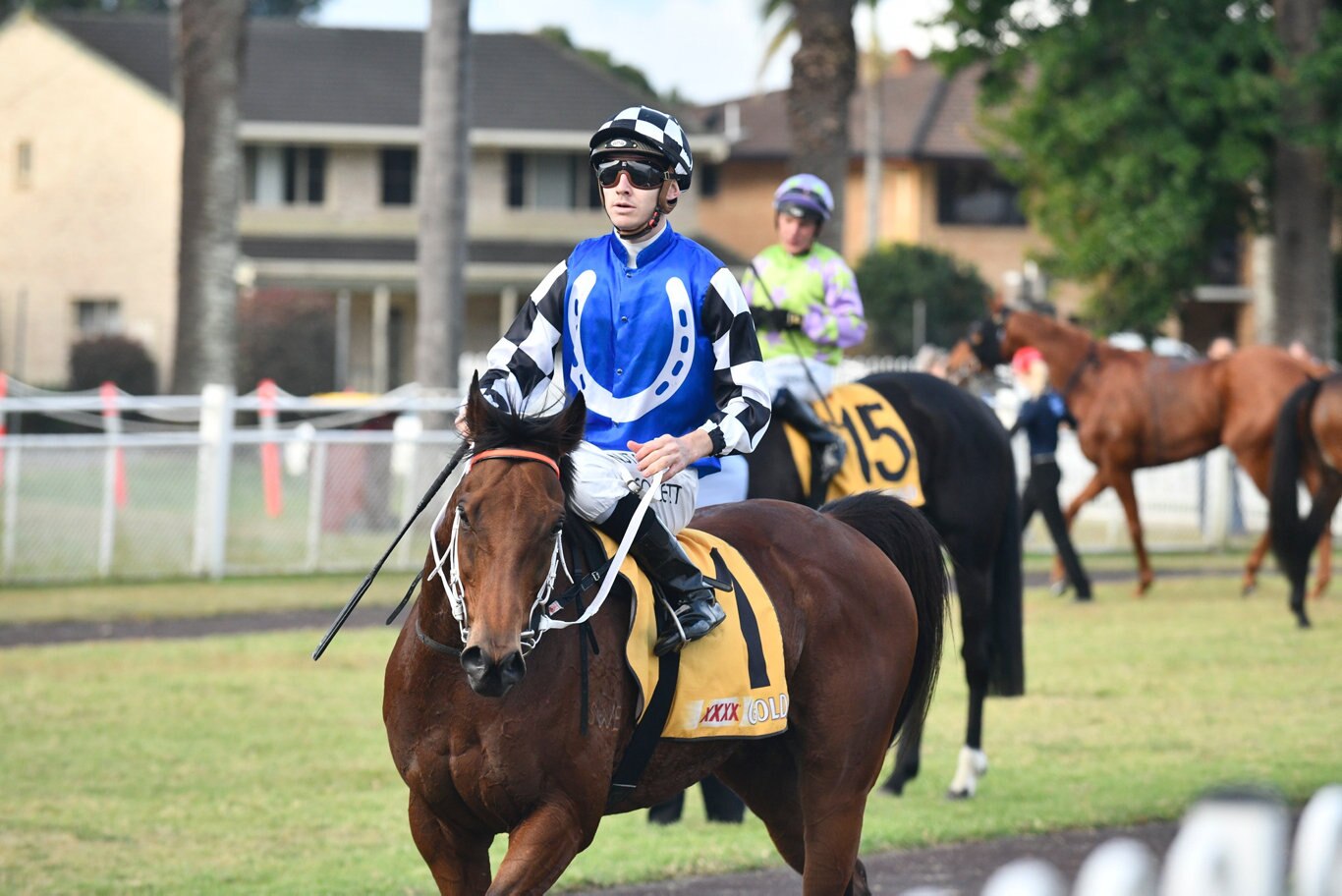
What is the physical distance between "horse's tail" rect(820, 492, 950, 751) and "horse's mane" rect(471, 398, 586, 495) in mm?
1349

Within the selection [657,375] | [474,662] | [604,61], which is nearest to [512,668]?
[474,662]

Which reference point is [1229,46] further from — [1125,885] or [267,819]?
[1125,885]

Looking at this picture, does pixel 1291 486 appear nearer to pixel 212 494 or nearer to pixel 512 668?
pixel 212 494

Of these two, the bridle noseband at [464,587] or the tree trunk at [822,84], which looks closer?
the bridle noseband at [464,587]

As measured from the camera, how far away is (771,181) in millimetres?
42125

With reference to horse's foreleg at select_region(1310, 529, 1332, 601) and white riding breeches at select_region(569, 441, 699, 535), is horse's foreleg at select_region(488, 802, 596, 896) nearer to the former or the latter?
white riding breeches at select_region(569, 441, 699, 535)

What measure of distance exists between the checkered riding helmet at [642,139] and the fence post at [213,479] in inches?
414

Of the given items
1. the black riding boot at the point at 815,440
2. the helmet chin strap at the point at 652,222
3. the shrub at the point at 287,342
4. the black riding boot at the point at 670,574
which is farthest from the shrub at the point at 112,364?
the black riding boot at the point at 670,574

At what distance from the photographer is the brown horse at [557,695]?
3855 millimetres

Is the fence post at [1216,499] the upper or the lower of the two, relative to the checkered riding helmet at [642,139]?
lower

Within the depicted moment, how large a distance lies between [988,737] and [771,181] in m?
34.2

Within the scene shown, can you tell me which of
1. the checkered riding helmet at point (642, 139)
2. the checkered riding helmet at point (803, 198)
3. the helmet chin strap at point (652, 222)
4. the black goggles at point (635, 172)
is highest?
the checkered riding helmet at point (803, 198)

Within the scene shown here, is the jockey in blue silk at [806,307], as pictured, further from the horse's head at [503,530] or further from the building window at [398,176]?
the building window at [398,176]

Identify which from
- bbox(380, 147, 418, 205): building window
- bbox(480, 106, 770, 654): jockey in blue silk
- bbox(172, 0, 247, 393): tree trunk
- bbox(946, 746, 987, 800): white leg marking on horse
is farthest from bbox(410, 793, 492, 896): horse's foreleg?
bbox(380, 147, 418, 205): building window
